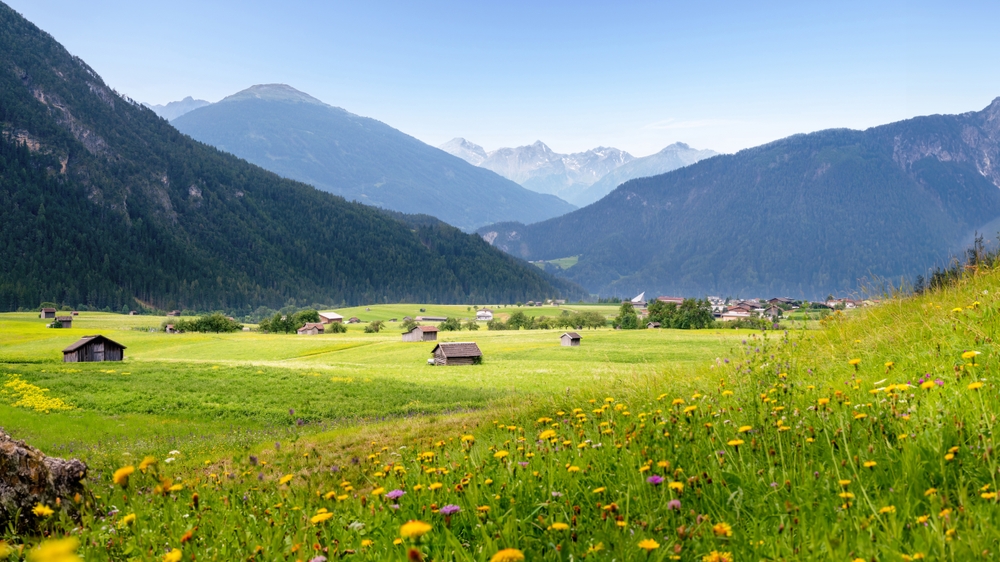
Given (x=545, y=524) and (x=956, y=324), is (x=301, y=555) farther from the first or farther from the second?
(x=956, y=324)

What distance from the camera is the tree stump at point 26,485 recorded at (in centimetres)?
537

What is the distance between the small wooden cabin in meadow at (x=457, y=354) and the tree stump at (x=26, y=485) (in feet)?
156

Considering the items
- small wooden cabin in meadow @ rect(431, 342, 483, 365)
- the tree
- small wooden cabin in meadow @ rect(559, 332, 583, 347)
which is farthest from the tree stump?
the tree

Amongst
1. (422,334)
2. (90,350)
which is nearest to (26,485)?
(90,350)

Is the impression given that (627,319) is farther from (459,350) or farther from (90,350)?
(90,350)

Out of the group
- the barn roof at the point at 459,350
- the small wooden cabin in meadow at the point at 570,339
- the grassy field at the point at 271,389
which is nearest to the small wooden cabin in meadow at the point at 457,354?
the barn roof at the point at 459,350

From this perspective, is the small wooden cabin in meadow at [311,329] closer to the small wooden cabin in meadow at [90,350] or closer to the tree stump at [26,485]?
the small wooden cabin in meadow at [90,350]

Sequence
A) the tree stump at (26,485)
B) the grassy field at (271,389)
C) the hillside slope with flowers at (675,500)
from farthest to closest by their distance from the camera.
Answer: the grassy field at (271,389) < the tree stump at (26,485) < the hillside slope with flowers at (675,500)

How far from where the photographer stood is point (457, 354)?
53625 millimetres

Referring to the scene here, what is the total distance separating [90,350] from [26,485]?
58455mm

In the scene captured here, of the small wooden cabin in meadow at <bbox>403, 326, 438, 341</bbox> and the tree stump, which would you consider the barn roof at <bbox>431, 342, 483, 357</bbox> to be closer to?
the small wooden cabin in meadow at <bbox>403, 326, 438, 341</bbox>

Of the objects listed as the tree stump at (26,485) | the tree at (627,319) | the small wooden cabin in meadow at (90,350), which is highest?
the tree stump at (26,485)

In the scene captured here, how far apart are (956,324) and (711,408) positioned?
4.08 meters

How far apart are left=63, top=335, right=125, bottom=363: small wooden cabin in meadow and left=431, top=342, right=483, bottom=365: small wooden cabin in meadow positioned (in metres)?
31.5
